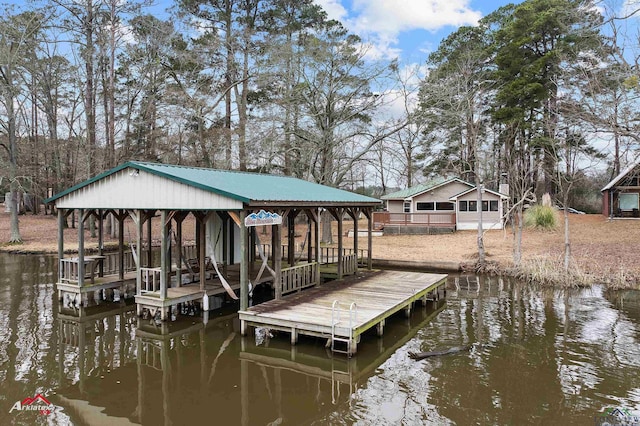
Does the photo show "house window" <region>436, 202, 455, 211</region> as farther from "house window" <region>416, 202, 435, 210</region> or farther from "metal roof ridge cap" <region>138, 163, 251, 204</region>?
"metal roof ridge cap" <region>138, 163, 251, 204</region>

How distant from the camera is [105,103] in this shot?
2795 centimetres

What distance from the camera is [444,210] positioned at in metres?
29.6

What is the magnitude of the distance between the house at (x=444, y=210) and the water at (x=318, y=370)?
53.0 feet

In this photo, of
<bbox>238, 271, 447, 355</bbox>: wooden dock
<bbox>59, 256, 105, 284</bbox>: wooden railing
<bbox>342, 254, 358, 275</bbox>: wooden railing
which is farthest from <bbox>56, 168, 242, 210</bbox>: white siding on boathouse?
<bbox>342, 254, 358, 275</bbox>: wooden railing

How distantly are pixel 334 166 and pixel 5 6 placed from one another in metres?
19.8

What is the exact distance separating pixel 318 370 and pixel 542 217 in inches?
836

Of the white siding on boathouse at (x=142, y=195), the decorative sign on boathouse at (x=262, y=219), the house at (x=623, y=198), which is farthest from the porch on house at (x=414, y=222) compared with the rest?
the white siding on boathouse at (x=142, y=195)

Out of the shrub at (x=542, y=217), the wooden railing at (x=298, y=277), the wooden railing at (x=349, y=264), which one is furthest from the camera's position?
the shrub at (x=542, y=217)

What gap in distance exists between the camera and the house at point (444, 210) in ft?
91.8

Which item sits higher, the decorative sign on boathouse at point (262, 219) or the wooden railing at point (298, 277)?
the decorative sign on boathouse at point (262, 219)

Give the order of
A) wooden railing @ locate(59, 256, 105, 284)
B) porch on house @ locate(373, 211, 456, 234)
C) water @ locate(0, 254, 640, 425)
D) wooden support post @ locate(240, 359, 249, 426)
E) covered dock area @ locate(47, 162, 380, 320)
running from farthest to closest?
porch on house @ locate(373, 211, 456, 234) → wooden railing @ locate(59, 256, 105, 284) → covered dock area @ locate(47, 162, 380, 320) → water @ locate(0, 254, 640, 425) → wooden support post @ locate(240, 359, 249, 426)

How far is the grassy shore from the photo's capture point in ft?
49.7

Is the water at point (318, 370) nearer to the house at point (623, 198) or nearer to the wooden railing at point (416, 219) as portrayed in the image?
the wooden railing at point (416, 219)

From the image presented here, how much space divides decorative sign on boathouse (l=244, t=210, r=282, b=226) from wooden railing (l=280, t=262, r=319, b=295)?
156 centimetres
